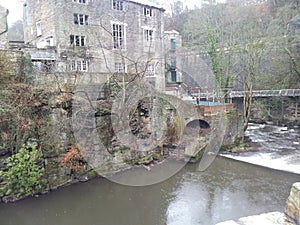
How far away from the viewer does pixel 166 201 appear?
7273 millimetres

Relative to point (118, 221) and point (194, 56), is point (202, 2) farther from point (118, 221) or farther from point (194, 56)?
point (118, 221)

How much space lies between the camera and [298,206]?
15.7 ft

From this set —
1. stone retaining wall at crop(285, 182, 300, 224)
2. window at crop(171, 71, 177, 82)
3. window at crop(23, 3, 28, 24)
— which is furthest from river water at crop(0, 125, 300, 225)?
window at crop(23, 3, 28, 24)

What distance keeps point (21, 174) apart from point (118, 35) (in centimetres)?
1107

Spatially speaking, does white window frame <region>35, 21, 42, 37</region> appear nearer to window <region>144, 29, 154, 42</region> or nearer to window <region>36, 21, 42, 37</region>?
window <region>36, 21, 42, 37</region>

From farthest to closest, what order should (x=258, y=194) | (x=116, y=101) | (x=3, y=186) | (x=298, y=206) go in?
(x=116, y=101), (x=258, y=194), (x=3, y=186), (x=298, y=206)

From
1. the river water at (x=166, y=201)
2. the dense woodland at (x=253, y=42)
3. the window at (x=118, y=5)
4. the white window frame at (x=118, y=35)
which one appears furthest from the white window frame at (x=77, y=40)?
the river water at (x=166, y=201)

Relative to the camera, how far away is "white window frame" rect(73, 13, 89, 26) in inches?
574

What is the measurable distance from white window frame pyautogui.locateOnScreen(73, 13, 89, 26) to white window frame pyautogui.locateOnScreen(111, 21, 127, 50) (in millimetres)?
1613

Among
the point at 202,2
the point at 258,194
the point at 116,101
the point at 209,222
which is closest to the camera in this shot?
the point at 209,222

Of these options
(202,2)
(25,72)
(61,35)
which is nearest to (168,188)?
(25,72)

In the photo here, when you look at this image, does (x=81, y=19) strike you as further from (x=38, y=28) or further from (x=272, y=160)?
(x=272, y=160)

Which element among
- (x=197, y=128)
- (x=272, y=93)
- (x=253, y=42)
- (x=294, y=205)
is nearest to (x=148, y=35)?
(x=253, y=42)

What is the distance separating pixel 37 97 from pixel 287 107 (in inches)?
626
